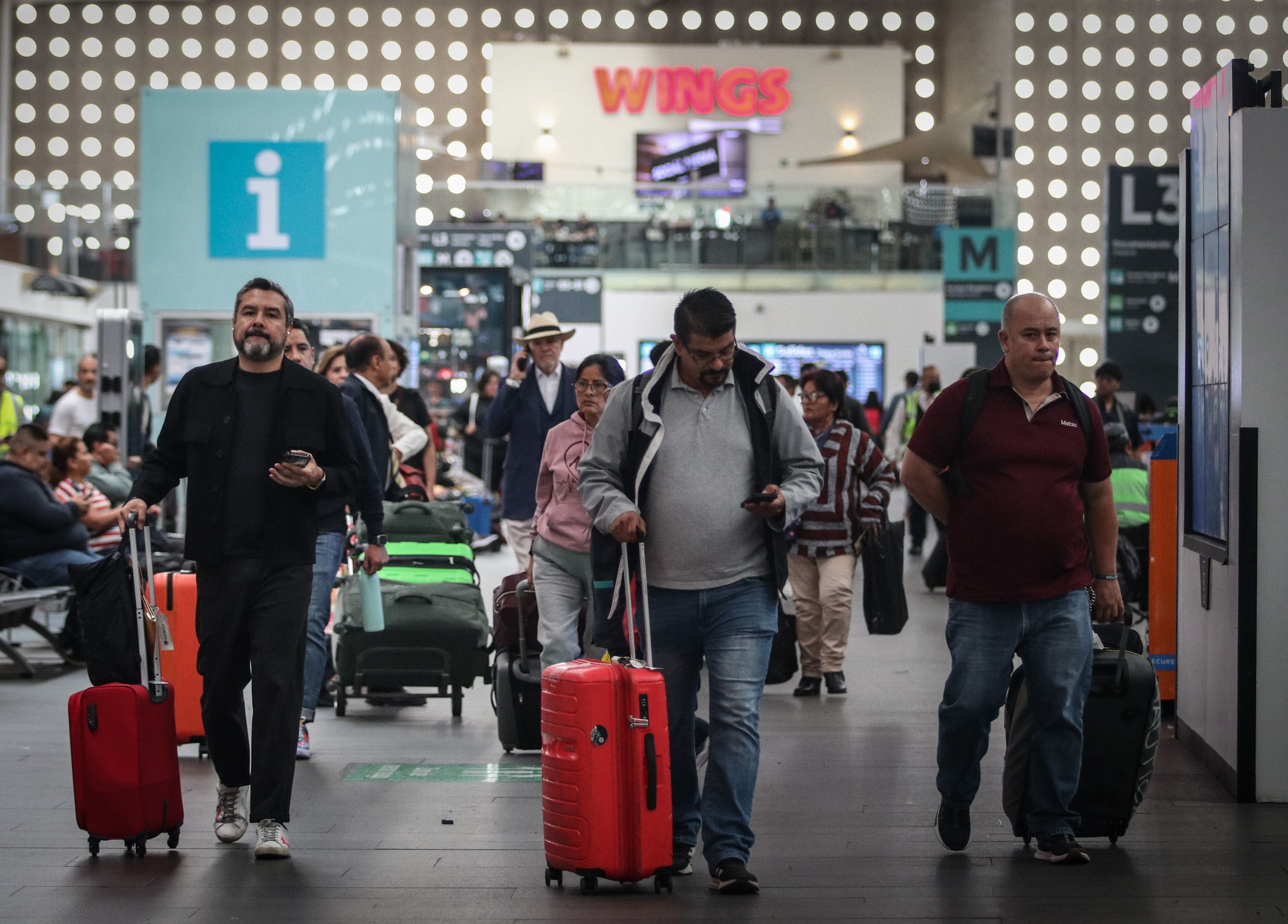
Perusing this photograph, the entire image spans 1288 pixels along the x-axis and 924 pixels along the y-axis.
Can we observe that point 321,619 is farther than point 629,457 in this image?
Yes

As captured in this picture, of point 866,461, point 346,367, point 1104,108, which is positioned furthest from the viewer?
point 1104,108

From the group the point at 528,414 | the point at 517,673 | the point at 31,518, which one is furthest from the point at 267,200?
the point at 517,673

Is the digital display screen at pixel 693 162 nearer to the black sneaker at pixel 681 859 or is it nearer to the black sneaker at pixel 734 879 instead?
the black sneaker at pixel 681 859

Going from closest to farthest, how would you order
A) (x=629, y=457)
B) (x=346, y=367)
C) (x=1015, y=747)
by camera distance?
(x=629, y=457), (x=1015, y=747), (x=346, y=367)

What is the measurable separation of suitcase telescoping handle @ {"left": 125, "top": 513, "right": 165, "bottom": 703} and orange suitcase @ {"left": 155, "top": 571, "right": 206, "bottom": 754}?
92cm

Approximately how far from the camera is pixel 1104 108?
3978 centimetres

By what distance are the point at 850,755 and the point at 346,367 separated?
115 inches

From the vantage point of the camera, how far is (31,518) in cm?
934

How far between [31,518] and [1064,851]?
6.66 m

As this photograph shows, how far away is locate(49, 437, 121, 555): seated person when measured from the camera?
1019cm

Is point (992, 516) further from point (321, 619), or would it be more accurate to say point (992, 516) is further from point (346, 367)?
point (346, 367)

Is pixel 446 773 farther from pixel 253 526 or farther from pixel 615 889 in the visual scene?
pixel 615 889

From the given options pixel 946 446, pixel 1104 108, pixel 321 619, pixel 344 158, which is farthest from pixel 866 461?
pixel 1104 108

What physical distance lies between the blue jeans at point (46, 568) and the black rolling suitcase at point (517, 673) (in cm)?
377
